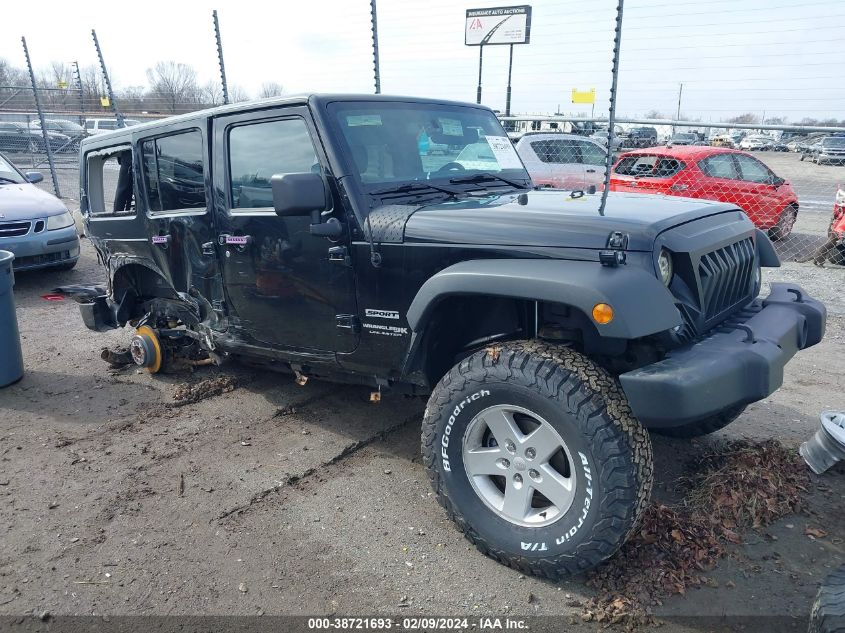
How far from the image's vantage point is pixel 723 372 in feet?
8.00

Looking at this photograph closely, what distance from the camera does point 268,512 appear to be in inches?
129

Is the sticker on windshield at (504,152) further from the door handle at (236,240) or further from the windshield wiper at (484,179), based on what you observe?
the door handle at (236,240)

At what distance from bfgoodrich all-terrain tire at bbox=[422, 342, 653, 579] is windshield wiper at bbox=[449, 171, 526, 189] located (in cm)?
130

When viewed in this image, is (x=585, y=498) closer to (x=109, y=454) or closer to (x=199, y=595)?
(x=199, y=595)

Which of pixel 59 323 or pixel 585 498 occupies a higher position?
pixel 585 498

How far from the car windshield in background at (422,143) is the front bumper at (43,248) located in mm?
6207

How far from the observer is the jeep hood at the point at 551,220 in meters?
2.64

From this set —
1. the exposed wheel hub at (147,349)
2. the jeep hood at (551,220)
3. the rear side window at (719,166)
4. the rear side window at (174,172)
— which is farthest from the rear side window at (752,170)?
the exposed wheel hub at (147,349)

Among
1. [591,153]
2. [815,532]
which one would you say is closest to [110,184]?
[815,532]

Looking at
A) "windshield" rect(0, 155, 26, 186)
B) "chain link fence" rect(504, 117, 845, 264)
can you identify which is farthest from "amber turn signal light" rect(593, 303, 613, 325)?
"windshield" rect(0, 155, 26, 186)

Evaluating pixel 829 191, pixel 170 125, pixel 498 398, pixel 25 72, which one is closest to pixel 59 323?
pixel 170 125

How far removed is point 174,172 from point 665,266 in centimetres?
328

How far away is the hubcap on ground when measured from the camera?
2.68 metres

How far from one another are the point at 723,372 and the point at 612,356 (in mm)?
531
